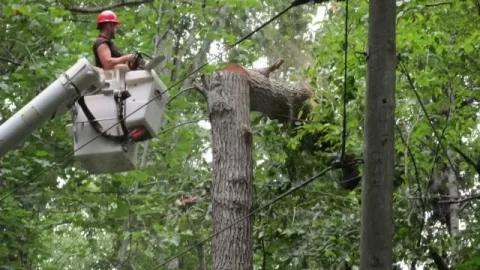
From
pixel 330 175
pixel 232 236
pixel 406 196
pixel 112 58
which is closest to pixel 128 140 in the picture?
pixel 112 58

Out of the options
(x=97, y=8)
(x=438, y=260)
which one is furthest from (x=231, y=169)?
(x=97, y=8)

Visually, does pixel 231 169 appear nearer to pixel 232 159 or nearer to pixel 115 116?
pixel 232 159

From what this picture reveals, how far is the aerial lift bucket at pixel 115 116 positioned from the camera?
468 centimetres

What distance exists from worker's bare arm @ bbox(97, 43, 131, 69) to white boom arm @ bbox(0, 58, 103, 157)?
748 millimetres

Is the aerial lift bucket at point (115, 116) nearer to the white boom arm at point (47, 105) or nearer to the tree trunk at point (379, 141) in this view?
the white boom arm at point (47, 105)

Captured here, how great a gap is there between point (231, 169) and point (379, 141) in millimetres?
3239

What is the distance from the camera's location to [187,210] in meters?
8.21

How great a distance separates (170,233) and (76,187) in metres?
1.09

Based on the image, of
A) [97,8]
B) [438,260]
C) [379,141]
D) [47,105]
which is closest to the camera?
[379,141]

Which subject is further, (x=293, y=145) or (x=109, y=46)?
(x=293, y=145)

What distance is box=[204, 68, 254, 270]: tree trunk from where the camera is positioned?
6234 mm

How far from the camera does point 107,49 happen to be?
16.3 feet

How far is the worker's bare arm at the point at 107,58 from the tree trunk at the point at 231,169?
1.93m

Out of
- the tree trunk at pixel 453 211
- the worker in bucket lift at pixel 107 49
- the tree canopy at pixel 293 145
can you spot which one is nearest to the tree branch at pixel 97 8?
the tree canopy at pixel 293 145
